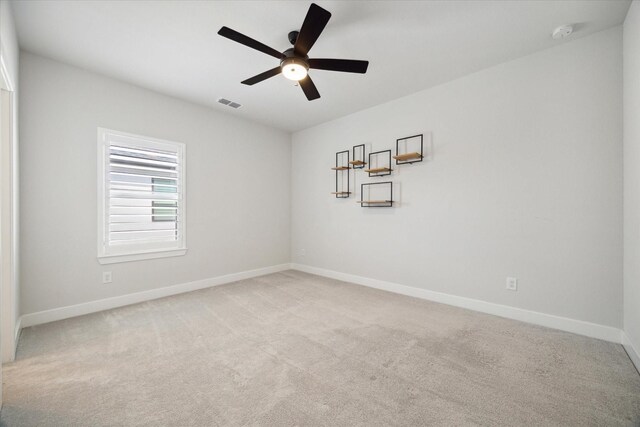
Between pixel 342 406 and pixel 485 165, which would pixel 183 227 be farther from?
pixel 485 165

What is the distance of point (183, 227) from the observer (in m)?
4.05

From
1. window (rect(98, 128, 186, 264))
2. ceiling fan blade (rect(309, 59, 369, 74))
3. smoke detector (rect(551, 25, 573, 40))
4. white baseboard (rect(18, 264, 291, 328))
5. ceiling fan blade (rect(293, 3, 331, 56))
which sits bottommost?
white baseboard (rect(18, 264, 291, 328))

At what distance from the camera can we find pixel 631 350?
2211mm

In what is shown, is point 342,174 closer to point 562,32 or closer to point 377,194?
point 377,194

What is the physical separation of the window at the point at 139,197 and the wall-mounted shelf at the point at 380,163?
9.49 feet

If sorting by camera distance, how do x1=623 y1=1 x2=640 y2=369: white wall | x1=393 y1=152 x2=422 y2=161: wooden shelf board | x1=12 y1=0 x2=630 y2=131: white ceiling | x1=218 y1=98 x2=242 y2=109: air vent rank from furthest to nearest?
1. x1=218 y1=98 x2=242 y2=109: air vent
2. x1=393 y1=152 x2=422 y2=161: wooden shelf board
3. x1=12 y1=0 x2=630 y2=131: white ceiling
4. x1=623 y1=1 x2=640 y2=369: white wall

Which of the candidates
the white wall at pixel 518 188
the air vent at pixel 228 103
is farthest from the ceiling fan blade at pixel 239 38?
the white wall at pixel 518 188

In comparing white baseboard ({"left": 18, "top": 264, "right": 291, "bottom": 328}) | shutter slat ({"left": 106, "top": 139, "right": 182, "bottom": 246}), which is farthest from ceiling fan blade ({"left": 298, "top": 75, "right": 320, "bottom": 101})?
white baseboard ({"left": 18, "top": 264, "right": 291, "bottom": 328})

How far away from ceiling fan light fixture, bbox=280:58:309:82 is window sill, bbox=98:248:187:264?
9.79 feet

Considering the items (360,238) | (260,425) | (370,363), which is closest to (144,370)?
(260,425)

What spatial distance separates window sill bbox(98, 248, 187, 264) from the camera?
3.33 meters

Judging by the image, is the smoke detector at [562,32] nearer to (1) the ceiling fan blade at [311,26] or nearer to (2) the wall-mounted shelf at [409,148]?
(2) the wall-mounted shelf at [409,148]

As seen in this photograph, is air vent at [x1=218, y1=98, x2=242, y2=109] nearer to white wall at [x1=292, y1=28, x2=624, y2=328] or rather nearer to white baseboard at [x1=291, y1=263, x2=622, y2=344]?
white wall at [x1=292, y1=28, x2=624, y2=328]

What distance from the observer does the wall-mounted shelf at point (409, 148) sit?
145 inches
